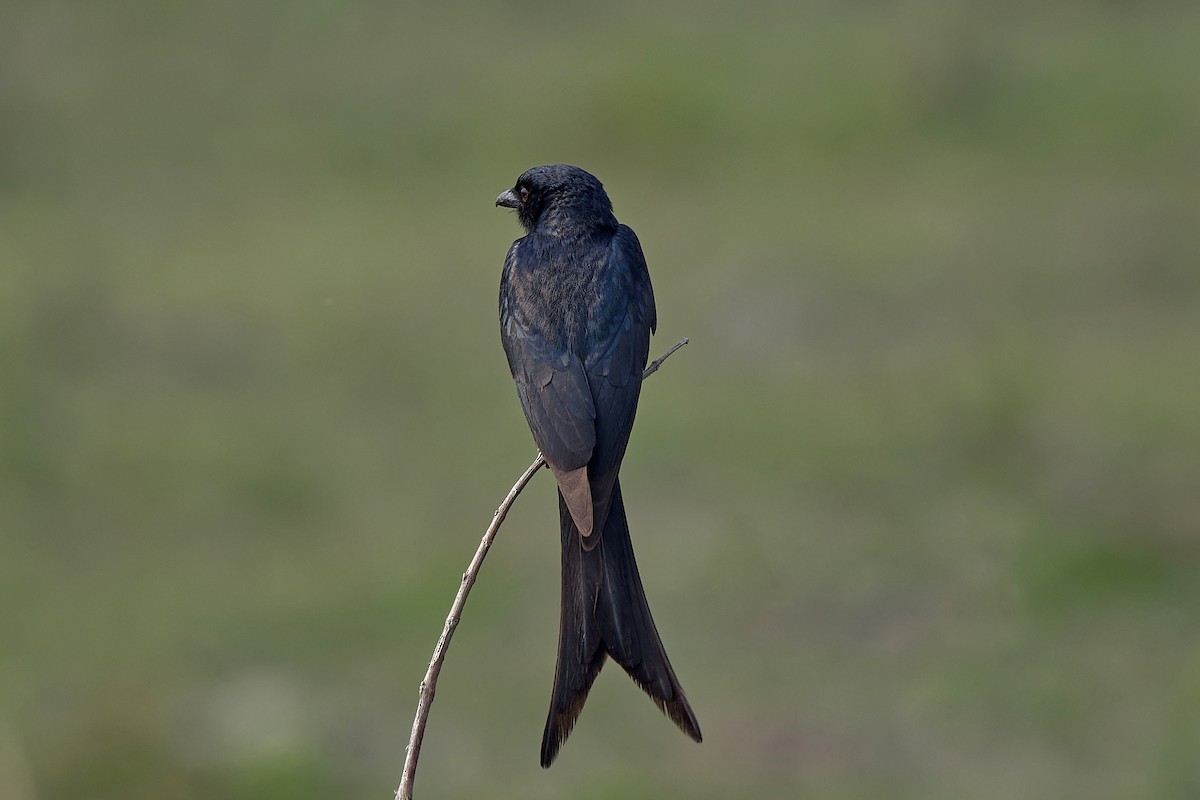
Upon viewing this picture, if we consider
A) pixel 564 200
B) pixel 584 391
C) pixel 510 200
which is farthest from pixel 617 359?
pixel 510 200

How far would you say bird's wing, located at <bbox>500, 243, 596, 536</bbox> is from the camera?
4.29 metres

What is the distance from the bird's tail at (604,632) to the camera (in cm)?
386

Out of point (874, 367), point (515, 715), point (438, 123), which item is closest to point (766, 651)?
point (515, 715)

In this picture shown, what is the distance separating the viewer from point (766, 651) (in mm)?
12680

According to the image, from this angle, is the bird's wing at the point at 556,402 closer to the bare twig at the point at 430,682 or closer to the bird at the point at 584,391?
the bird at the point at 584,391

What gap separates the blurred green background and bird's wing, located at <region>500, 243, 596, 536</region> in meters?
6.27

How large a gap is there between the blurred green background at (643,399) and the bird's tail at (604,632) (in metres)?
6.42

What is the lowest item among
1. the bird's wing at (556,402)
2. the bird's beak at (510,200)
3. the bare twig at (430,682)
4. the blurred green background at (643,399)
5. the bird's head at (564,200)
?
the bare twig at (430,682)

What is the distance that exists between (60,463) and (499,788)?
5.56 metres

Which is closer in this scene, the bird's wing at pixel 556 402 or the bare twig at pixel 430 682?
the bare twig at pixel 430 682

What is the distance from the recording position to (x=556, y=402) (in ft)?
14.6

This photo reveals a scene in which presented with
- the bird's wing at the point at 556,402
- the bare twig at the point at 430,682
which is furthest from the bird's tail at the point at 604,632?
the bare twig at the point at 430,682

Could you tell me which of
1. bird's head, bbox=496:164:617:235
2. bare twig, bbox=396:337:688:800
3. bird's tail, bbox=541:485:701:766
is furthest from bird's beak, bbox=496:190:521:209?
bare twig, bbox=396:337:688:800

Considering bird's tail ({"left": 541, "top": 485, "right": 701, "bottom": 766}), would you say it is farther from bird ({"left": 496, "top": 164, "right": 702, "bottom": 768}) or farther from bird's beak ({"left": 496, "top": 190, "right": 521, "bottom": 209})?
bird's beak ({"left": 496, "top": 190, "right": 521, "bottom": 209})
